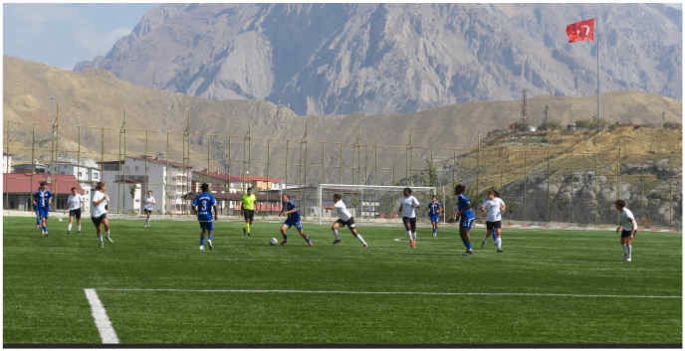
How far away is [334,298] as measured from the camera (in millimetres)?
14039

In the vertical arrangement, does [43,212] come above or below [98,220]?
above

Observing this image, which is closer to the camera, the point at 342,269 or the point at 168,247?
the point at 342,269

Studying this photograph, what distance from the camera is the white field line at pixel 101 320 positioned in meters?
9.64

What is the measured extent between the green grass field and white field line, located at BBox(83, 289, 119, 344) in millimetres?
105

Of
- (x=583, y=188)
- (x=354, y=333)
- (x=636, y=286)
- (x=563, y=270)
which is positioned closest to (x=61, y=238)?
(x=563, y=270)

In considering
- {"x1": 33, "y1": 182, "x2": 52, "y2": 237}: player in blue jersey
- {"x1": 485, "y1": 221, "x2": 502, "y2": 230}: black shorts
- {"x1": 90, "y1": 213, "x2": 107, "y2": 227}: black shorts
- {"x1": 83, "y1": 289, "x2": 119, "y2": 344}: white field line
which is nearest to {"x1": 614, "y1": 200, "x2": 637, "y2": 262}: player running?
{"x1": 485, "y1": 221, "x2": 502, "y2": 230}: black shorts

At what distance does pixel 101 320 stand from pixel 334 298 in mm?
4068

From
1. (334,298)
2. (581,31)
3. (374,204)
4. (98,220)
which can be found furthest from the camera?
(581,31)

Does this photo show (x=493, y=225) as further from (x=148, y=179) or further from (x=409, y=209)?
(x=148, y=179)

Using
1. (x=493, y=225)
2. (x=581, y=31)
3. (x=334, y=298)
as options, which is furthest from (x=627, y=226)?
(x=581, y=31)

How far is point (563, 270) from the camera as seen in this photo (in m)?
20.9

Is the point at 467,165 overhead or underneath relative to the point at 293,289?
overhead

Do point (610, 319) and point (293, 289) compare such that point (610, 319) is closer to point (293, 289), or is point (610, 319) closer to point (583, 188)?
point (293, 289)

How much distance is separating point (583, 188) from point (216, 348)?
279ft
